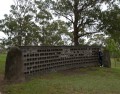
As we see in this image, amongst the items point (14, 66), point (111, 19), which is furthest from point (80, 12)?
point (14, 66)

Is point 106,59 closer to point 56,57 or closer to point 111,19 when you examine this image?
point 111,19

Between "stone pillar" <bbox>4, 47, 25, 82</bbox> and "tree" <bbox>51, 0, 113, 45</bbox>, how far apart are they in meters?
10.2

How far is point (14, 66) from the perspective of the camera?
11.9m

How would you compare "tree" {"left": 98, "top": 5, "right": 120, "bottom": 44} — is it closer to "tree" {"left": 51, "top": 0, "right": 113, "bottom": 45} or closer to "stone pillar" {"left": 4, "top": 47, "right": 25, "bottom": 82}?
"tree" {"left": 51, "top": 0, "right": 113, "bottom": 45}

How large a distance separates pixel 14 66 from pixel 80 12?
1099 centimetres

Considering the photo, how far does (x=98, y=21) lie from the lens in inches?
850

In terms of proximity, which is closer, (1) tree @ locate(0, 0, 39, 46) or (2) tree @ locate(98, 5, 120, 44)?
(2) tree @ locate(98, 5, 120, 44)

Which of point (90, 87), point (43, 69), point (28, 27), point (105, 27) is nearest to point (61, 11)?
point (105, 27)

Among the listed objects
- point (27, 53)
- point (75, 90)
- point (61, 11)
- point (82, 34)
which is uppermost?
point (61, 11)

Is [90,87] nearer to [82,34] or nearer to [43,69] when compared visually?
[43,69]

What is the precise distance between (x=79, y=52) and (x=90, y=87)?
847cm

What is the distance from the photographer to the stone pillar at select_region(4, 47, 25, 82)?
1189 cm

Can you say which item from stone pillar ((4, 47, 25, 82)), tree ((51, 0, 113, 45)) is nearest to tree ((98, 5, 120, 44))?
tree ((51, 0, 113, 45))

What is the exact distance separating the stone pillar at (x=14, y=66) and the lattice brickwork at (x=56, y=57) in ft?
3.54
